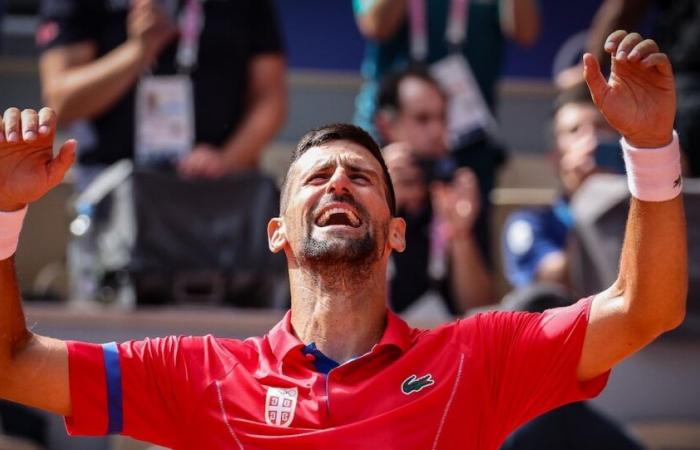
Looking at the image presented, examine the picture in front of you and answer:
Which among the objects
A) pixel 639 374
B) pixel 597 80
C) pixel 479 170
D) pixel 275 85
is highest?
pixel 597 80

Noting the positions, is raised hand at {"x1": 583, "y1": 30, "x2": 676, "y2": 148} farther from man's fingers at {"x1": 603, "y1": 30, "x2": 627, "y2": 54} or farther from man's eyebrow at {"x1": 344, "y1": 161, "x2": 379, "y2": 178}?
man's eyebrow at {"x1": 344, "y1": 161, "x2": 379, "y2": 178}

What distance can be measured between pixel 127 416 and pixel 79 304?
7.07 ft

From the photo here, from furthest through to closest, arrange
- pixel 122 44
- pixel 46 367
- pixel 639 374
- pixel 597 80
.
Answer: pixel 122 44 < pixel 639 374 < pixel 46 367 < pixel 597 80

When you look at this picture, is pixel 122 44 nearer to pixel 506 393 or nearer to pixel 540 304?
pixel 540 304

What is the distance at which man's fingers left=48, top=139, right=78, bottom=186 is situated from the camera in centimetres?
332

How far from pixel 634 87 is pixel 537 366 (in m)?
0.75

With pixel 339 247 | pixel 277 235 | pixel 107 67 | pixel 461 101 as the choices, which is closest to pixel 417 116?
pixel 461 101

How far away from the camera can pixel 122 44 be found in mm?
6055

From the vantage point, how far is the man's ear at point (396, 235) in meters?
3.80

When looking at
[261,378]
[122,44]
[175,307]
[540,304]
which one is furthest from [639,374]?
[122,44]

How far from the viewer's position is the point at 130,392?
3566 millimetres

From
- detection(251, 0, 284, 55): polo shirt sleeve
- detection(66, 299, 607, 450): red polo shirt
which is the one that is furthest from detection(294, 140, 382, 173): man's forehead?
detection(251, 0, 284, 55): polo shirt sleeve

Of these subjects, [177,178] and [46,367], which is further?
[177,178]

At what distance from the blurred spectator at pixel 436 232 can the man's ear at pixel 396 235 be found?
191 cm
